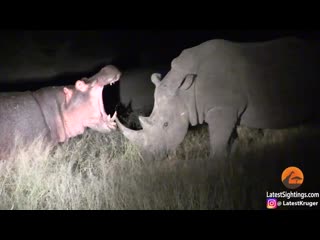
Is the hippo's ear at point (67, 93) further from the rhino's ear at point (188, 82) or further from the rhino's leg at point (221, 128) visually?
the rhino's leg at point (221, 128)

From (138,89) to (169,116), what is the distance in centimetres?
254

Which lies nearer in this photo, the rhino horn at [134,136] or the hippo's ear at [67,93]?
the rhino horn at [134,136]

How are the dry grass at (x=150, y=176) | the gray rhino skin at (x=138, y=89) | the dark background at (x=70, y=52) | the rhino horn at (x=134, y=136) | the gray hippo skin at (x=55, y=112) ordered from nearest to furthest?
the dry grass at (x=150, y=176) < the gray hippo skin at (x=55, y=112) < the rhino horn at (x=134, y=136) < the dark background at (x=70, y=52) < the gray rhino skin at (x=138, y=89)

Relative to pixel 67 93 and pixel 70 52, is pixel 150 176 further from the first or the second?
pixel 70 52

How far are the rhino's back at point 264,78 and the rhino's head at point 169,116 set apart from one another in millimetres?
205

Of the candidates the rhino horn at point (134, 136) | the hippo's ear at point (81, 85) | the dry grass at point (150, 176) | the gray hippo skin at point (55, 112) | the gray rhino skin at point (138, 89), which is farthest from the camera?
the gray rhino skin at point (138, 89)

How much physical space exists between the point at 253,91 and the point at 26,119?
101 inches

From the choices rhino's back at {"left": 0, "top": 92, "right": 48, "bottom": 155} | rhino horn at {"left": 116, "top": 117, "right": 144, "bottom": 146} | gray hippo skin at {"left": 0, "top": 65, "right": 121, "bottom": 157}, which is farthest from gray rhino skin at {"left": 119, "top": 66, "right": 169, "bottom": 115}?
rhino's back at {"left": 0, "top": 92, "right": 48, "bottom": 155}

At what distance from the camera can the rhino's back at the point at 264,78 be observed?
19.3ft

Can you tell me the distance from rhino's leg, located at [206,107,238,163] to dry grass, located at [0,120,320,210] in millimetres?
159

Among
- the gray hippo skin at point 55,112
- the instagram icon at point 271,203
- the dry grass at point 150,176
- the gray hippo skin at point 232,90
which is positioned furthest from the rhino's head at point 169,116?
the instagram icon at point 271,203

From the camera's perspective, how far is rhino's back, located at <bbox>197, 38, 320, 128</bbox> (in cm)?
589

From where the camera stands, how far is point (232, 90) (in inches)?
231

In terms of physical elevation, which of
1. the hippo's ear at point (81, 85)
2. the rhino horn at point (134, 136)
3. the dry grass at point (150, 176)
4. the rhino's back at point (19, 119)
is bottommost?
the dry grass at point (150, 176)
